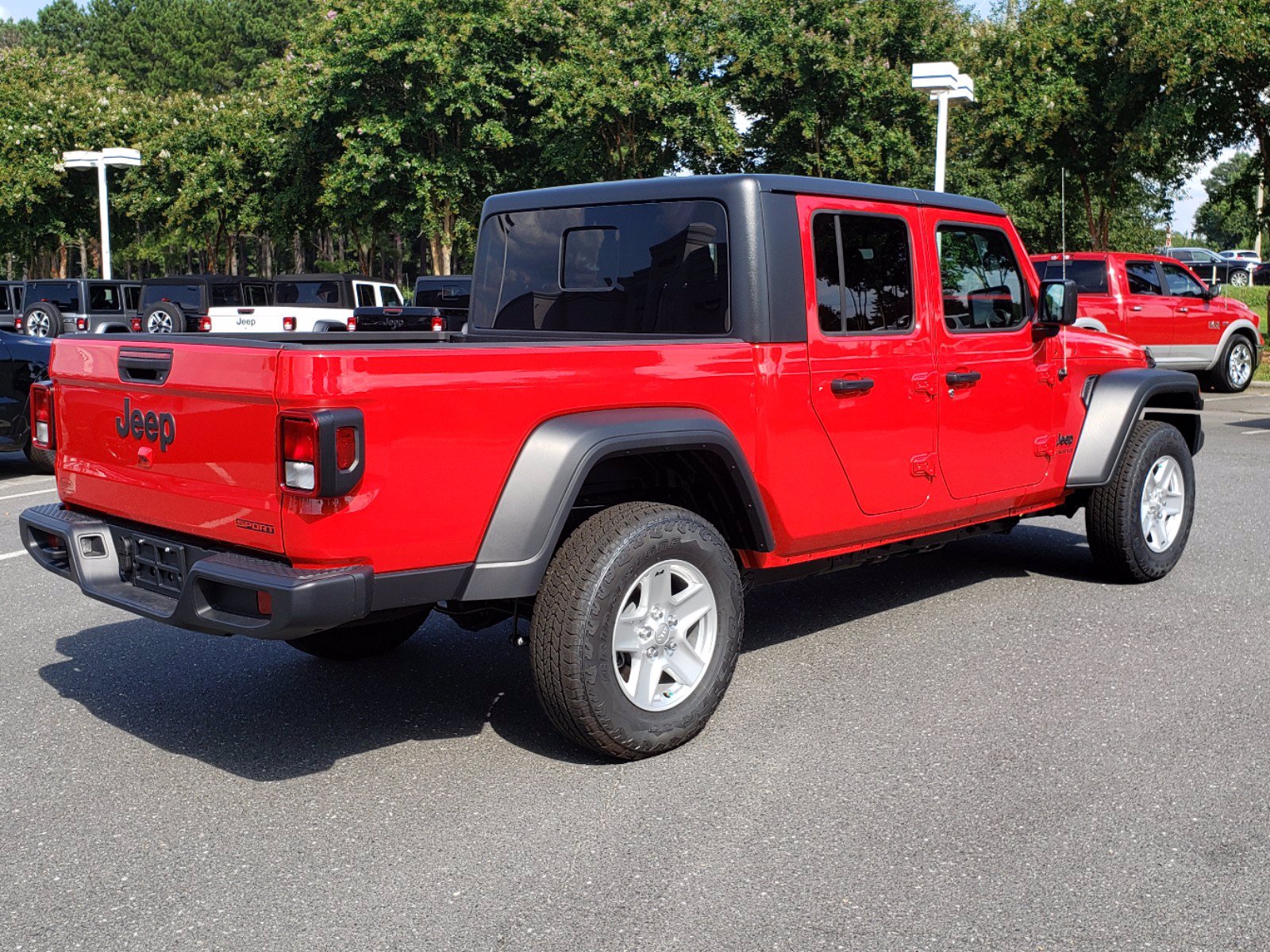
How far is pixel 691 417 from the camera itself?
164 inches

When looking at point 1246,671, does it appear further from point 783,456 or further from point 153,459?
point 153,459

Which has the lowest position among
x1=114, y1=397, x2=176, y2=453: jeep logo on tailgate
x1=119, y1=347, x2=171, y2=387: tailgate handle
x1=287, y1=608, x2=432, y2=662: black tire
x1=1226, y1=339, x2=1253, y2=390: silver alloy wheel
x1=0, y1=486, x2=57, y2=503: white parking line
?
x1=287, y1=608, x2=432, y2=662: black tire

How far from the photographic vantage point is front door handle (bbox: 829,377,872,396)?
186 inches

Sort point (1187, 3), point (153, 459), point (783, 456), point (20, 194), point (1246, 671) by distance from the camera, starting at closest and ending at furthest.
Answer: point (153, 459) → point (783, 456) → point (1246, 671) → point (1187, 3) → point (20, 194)

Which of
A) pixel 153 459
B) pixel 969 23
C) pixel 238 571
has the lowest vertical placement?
pixel 238 571

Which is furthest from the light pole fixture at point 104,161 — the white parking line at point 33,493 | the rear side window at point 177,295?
the white parking line at point 33,493

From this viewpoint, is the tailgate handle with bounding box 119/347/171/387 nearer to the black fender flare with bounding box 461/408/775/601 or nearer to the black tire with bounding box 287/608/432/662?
the black fender flare with bounding box 461/408/775/601

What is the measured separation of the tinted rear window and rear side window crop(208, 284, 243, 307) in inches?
109

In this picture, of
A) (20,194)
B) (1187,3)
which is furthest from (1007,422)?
(20,194)

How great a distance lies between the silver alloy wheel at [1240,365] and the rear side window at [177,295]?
16.7 meters

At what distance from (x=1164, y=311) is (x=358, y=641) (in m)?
14.4

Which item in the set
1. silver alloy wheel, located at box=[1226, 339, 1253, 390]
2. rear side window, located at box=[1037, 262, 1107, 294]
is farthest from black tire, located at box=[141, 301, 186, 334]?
silver alloy wheel, located at box=[1226, 339, 1253, 390]

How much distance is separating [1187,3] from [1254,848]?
20.9 metres

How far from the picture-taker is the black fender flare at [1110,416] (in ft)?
20.2
